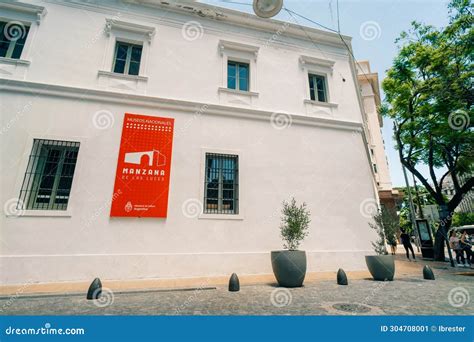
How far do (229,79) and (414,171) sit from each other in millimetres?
11416

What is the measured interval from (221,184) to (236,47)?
5784 mm

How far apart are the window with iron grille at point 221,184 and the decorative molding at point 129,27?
17.1 feet

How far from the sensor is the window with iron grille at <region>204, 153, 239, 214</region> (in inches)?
290

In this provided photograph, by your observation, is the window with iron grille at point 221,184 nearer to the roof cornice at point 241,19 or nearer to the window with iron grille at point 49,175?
the window with iron grille at point 49,175

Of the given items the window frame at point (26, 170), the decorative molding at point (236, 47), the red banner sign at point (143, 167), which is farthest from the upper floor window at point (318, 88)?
the window frame at point (26, 170)

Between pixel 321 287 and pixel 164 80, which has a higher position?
pixel 164 80

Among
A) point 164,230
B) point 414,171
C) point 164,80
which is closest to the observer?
point 164,230

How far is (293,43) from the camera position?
397 inches

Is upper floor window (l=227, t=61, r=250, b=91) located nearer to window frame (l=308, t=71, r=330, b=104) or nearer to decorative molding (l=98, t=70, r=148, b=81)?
window frame (l=308, t=71, r=330, b=104)

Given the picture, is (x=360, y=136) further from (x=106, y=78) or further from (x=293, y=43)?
(x=106, y=78)

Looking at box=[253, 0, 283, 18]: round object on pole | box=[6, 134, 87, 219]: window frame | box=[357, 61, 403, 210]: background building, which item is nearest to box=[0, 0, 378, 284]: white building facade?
box=[6, 134, 87, 219]: window frame

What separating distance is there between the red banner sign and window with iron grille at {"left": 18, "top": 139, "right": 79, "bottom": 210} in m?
1.39

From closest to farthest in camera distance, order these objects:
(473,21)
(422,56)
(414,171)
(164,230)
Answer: (164,230), (473,21), (422,56), (414,171)

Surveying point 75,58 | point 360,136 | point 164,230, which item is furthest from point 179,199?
point 360,136
